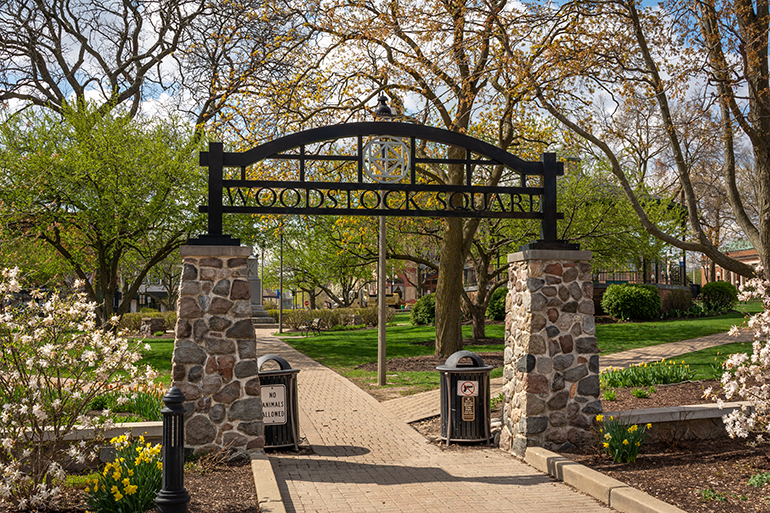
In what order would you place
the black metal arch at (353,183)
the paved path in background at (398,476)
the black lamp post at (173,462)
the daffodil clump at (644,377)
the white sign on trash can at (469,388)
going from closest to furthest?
the black lamp post at (173,462)
the paved path in background at (398,476)
the black metal arch at (353,183)
the white sign on trash can at (469,388)
the daffodil clump at (644,377)

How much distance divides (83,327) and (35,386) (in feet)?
2.05

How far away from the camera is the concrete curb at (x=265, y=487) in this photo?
5.44 meters

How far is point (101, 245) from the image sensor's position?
18.4 m

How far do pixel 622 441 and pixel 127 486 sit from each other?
4.96 meters

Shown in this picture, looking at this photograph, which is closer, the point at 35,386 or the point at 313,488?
the point at 35,386

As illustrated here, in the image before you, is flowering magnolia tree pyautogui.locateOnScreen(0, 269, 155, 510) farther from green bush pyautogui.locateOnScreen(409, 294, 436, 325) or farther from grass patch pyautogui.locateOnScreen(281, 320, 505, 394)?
green bush pyautogui.locateOnScreen(409, 294, 436, 325)

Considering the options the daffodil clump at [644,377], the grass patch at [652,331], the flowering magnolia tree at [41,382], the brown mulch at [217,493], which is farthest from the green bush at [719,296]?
the flowering magnolia tree at [41,382]

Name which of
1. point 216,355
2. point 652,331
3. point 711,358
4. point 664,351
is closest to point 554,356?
point 216,355

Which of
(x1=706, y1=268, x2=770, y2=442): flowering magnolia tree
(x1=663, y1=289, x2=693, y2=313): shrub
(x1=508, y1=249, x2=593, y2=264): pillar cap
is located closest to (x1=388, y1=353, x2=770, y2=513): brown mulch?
(x1=706, y1=268, x2=770, y2=442): flowering magnolia tree

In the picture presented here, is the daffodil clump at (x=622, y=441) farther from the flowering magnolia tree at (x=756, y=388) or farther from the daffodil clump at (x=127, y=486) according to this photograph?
the daffodil clump at (x=127, y=486)

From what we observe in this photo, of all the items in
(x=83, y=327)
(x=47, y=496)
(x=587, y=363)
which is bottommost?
(x=47, y=496)

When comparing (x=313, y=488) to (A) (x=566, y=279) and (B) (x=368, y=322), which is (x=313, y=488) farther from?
(B) (x=368, y=322)

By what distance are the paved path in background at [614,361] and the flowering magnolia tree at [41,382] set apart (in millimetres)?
5624

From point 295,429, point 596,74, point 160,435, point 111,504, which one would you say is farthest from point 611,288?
point 111,504
